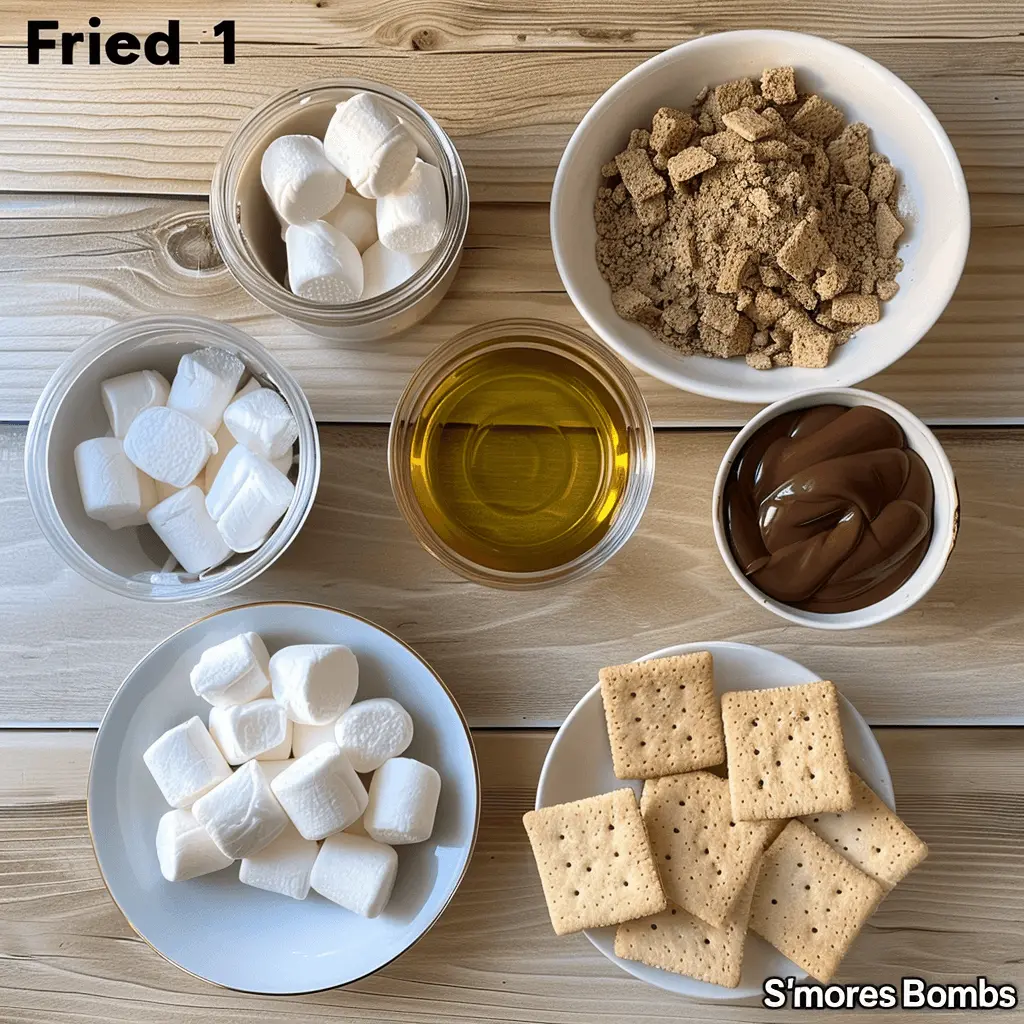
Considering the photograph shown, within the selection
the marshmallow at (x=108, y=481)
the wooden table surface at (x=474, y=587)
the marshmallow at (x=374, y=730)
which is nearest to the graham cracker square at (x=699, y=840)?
the wooden table surface at (x=474, y=587)

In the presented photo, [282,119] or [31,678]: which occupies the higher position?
[282,119]

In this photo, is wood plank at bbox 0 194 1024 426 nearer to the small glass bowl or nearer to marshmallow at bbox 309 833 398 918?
Result: the small glass bowl

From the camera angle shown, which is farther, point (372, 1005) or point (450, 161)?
point (372, 1005)

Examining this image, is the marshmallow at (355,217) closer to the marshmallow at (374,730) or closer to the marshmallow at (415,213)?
the marshmallow at (415,213)

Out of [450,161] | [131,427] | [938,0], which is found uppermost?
[938,0]

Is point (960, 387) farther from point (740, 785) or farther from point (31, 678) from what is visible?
point (31, 678)

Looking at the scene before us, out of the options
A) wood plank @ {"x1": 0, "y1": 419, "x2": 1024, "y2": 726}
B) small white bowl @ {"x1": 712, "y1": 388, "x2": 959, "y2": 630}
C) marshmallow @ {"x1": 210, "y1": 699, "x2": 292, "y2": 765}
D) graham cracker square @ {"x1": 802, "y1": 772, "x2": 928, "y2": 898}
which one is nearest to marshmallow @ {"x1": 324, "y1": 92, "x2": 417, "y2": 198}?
wood plank @ {"x1": 0, "y1": 419, "x2": 1024, "y2": 726}

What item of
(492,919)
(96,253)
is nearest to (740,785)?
(492,919)
